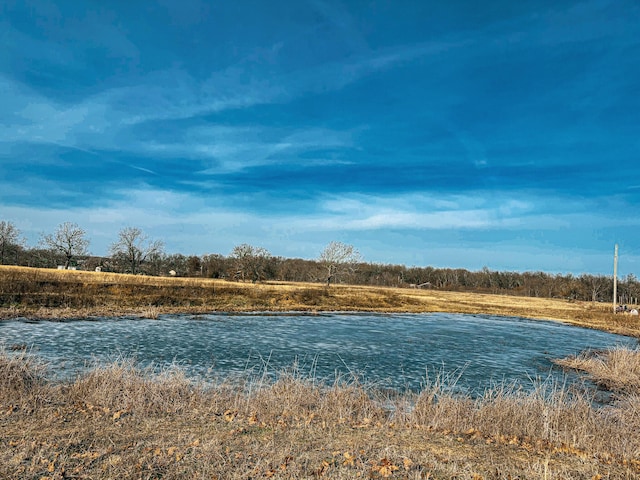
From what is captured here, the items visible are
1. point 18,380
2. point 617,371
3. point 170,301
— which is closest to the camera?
point 18,380

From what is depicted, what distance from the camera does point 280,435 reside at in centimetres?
920

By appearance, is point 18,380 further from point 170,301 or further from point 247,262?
point 247,262

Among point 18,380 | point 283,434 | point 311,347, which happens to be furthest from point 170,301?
point 283,434

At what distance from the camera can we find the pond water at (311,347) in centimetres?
1881

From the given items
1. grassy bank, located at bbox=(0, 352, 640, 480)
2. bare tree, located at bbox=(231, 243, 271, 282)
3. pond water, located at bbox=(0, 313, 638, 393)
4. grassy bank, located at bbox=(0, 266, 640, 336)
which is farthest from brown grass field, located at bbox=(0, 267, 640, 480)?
bare tree, located at bbox=(231, 243, 271, 282)

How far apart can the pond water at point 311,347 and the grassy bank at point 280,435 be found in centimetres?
455

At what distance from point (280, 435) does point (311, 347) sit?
16.5 metres

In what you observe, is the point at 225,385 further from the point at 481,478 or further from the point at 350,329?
the point at 350,329

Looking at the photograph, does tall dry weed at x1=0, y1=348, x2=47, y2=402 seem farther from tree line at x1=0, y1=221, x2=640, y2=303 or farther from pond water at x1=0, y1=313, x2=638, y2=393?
tree line at x1=0, y1=221, x2=640, y2=303

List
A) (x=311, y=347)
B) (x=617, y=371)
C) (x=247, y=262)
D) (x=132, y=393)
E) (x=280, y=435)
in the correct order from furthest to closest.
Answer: (x=247, y=262) → (x=311, y=347) → (x=617, y=371) → (x=132, y=393) → (x=280, y=435)

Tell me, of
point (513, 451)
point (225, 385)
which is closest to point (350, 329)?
point (225, 385)

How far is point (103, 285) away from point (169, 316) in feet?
39.5

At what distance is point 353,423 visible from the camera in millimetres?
10609

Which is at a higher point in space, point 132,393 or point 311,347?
point 132,393
